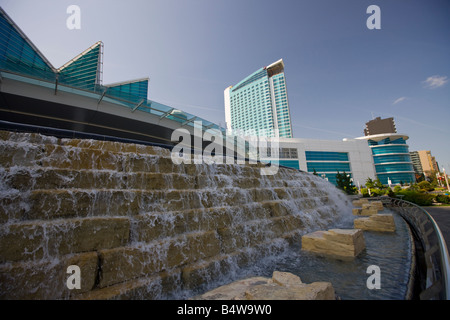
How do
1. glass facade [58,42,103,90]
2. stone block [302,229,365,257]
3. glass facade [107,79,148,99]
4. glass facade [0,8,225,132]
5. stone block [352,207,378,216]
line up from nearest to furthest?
stone block [302,229,365,257] < stone block [352,207,378,216] < glass facade [0,8,225,132] < glass facade [58,42,103,90] < glass facade [107,79,148,99]

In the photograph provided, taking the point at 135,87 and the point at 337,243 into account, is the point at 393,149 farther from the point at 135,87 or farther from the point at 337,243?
the point at 135,87

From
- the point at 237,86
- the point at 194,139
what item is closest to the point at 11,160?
the point at 194,139

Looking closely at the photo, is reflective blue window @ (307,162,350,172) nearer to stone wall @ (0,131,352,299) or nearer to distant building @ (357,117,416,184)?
distant building @ (357,117,416,184)

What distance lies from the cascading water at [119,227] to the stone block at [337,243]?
81cm

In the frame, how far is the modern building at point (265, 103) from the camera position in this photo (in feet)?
338

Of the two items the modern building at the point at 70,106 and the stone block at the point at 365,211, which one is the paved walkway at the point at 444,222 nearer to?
the stone block at the point at 365,211

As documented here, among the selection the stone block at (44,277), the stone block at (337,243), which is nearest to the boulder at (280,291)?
the stone block at (44,277)

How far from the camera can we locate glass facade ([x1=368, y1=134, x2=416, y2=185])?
63625 mm

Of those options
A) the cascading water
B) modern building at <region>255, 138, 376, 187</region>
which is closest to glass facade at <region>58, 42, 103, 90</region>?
the cascading water

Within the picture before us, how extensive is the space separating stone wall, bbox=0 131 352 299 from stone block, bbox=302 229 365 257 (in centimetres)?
91

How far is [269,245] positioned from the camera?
5.24 metres

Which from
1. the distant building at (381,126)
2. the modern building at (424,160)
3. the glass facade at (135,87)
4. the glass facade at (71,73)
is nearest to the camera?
the glass facade at (71,73)

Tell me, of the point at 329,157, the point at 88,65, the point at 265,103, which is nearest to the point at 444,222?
the point at 88,65
